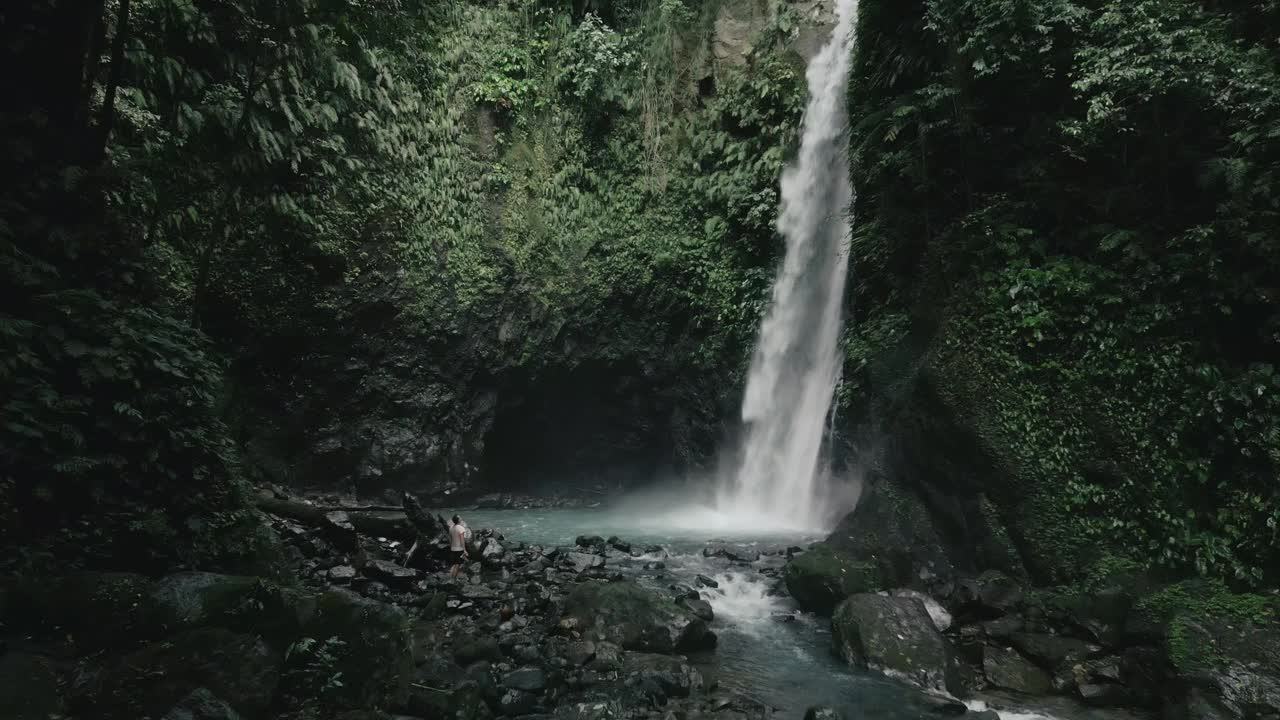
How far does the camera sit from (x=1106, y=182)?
7320 millimetres

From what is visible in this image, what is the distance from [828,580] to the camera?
25.7ft

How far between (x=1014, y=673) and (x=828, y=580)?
2.15 meters

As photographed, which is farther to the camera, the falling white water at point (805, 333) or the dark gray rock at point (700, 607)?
the falling white water at point (805, 333)

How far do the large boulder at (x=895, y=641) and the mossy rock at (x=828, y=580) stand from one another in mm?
710

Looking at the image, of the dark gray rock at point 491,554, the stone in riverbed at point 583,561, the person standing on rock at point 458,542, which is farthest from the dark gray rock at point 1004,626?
the person standing on rock at point 458,542

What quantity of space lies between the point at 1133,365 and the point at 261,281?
13.0 metres

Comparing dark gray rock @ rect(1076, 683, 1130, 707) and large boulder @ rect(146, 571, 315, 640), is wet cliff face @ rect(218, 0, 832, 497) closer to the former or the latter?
large boulder @ rect(146, 571, 315, 640)

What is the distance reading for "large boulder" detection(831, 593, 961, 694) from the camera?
20.0 feet

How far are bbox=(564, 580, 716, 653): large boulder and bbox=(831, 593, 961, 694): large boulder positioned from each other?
1.36 metres

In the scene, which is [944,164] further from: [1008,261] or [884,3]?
[884,3]

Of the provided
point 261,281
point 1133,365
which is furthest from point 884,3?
point 261,281

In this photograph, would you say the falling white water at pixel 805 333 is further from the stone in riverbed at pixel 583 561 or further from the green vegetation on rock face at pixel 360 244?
the stone in riverbed at pixel 583 561

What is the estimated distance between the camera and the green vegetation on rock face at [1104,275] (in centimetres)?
602

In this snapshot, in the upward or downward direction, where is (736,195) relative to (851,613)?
upward
